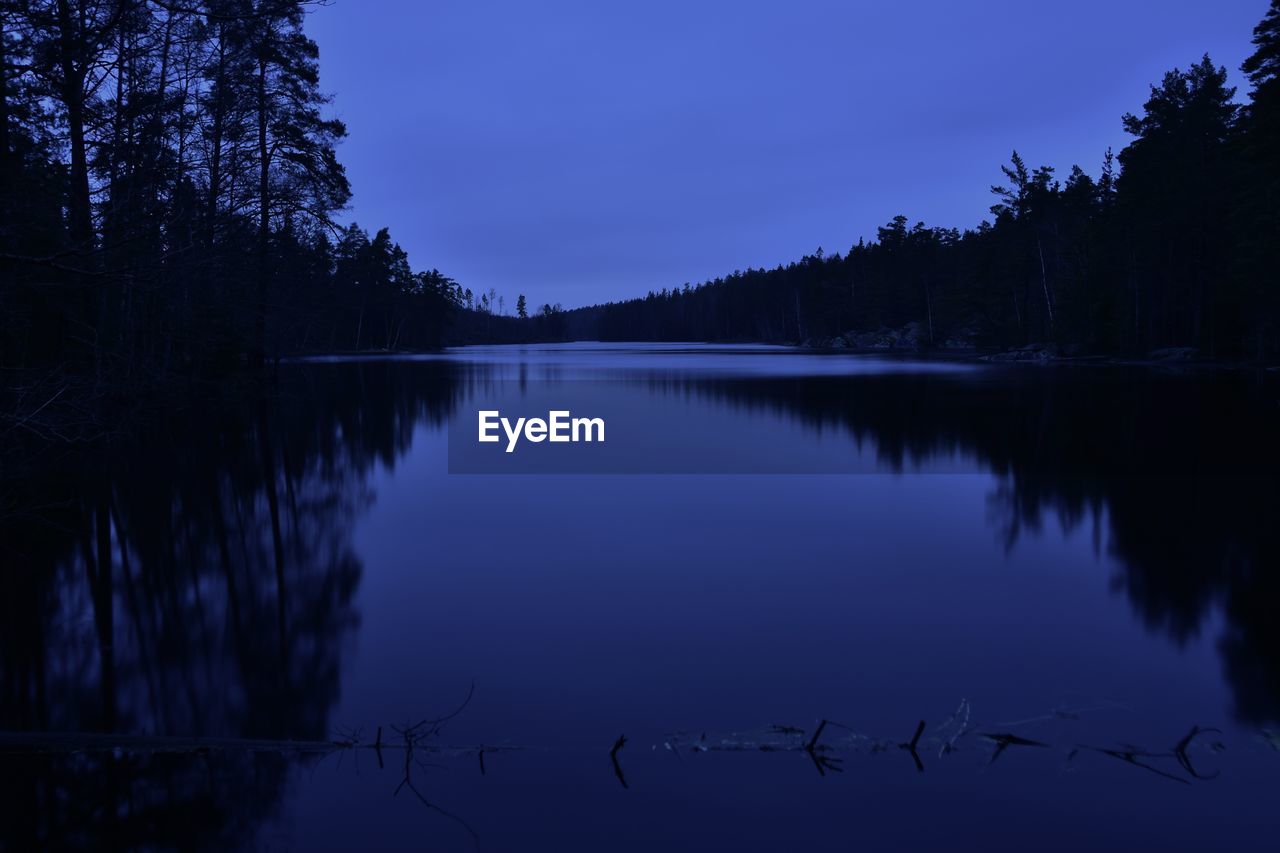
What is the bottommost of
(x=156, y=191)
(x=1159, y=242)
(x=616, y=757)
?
(x=616, y=757)

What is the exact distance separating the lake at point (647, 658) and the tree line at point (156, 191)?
3.19 meters

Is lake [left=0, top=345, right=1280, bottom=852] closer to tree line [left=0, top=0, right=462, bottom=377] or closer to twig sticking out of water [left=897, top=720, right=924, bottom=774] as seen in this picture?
Answer: twig sticking out of water [left=897, top=720, right=924, bottom=774]

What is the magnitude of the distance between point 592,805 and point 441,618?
153 inches

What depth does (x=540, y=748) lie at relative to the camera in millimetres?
5473

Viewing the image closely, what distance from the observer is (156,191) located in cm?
1199

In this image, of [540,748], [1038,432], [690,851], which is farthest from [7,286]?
[1038,432]

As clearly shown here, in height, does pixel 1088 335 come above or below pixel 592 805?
above

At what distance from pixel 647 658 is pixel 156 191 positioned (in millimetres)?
10005

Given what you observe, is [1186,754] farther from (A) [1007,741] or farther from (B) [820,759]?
(B) [820,759]

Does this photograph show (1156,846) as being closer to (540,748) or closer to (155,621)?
(540,748)

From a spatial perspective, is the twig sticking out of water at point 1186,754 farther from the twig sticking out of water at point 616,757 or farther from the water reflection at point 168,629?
the water reflection at point 168,629

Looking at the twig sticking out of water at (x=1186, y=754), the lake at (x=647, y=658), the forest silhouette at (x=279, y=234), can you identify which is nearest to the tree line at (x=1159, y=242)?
the forest silhouette at (x=279, y=234)

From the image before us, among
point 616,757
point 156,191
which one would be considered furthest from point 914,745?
point 156,191

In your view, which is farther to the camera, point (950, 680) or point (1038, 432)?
point (1038, 432)
